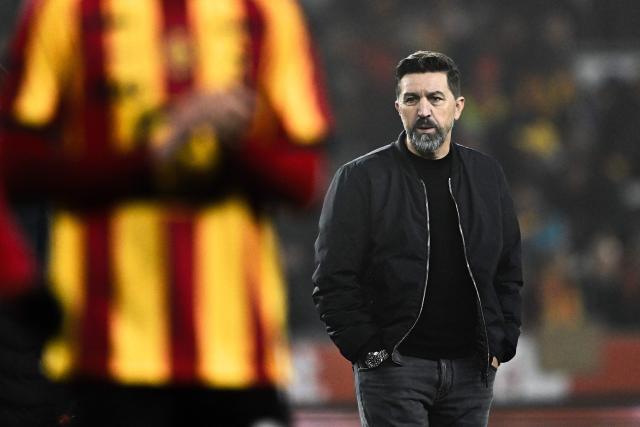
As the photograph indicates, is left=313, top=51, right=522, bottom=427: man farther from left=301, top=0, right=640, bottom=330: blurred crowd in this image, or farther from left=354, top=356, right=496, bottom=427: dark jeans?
left=301, top=0, right=640, bottom=330: blurred crowd

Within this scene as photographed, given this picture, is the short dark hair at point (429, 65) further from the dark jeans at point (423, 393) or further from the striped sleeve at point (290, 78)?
the striped sleeve at point (290, 78)

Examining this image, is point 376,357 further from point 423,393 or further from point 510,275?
point 510,275

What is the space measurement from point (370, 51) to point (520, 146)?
169cm

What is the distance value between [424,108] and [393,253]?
0.45 m

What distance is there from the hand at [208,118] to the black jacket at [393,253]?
2.08 meters

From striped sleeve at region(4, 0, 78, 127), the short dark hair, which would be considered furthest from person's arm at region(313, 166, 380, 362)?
striped sleeve at region(4, 0, 78, 127)

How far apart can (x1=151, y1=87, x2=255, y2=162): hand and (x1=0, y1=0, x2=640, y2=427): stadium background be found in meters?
8.66

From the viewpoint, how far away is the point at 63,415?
3.72 meters

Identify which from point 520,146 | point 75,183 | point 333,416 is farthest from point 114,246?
point 520,146

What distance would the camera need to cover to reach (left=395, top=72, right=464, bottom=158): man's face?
436 cm

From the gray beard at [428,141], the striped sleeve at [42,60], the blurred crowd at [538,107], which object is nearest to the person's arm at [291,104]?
the striped sleeve at [42,60]

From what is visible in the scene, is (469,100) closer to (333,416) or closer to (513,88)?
(513,88)

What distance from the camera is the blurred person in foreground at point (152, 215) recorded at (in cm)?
225

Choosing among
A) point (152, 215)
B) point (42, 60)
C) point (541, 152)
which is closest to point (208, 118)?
point (152, 215)
